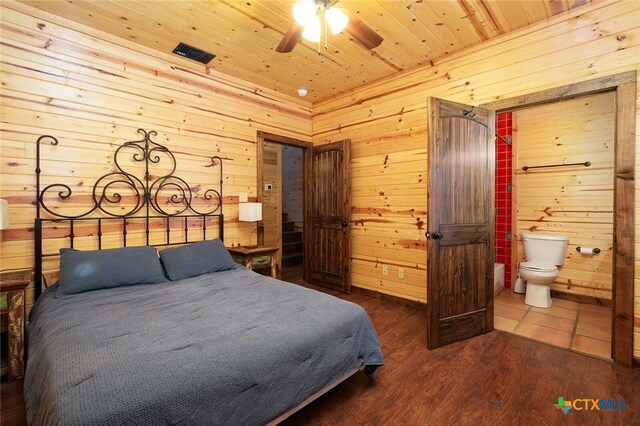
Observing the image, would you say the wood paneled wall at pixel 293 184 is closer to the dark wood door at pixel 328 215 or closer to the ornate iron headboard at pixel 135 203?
the dark wood door at pixel 328 215

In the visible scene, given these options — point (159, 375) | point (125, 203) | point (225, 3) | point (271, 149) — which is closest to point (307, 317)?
point (159, 375)

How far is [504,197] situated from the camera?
13.7ft

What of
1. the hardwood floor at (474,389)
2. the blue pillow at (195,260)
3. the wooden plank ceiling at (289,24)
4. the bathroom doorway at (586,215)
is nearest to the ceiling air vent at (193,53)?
the wooden plank ceiling at (289,24)

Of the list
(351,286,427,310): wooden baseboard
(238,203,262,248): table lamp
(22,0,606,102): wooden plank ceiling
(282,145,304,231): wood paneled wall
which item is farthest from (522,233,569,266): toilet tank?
(282,145,304,231): wood paneled wall

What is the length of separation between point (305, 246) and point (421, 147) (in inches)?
90.5

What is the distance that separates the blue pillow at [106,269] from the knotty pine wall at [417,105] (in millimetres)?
2558

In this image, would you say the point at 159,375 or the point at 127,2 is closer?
the point at 159,375

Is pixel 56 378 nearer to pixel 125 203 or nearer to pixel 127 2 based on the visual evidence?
pixel 125 203

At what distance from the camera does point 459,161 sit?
2.68 m

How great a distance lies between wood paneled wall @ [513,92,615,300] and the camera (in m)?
3.46

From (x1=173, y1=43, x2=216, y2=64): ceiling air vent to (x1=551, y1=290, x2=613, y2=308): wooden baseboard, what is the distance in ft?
16.7

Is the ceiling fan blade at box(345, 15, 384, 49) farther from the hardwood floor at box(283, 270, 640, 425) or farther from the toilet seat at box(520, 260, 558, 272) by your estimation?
the toilet seat at box(520, 260, 558, 272)

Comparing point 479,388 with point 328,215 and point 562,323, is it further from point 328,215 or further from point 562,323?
point 328,215

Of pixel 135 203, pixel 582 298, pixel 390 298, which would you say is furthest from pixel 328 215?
pixel 582 298
